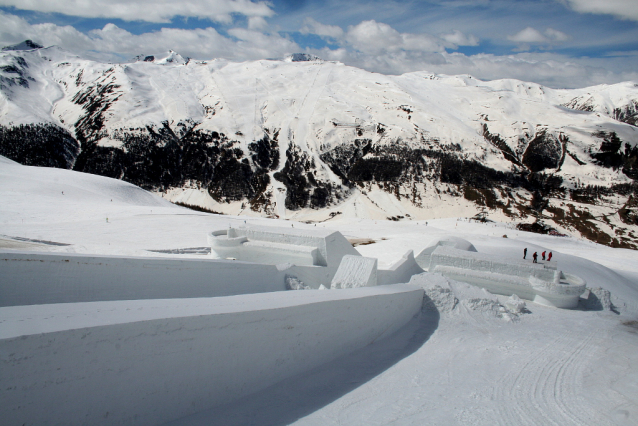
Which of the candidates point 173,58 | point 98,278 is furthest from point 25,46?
point 98,278

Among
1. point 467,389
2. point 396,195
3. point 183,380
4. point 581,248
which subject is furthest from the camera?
point 396,195

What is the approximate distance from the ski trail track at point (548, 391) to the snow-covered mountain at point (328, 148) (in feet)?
125

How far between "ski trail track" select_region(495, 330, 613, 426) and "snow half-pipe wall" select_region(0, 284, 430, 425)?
6.90ft

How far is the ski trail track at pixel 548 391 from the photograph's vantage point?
12.6 ft

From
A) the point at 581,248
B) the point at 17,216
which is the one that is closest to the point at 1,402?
the point at 17,216

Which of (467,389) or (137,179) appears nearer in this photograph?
(467,389)

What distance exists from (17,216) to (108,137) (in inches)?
1453

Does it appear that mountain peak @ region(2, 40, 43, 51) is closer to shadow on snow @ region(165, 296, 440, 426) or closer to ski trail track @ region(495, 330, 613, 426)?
shadow on snow @ region(165, 296, 440, 426)

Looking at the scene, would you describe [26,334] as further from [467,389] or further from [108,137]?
[108,137]

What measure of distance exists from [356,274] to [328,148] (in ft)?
155

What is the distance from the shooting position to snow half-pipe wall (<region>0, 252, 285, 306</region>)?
5285mm

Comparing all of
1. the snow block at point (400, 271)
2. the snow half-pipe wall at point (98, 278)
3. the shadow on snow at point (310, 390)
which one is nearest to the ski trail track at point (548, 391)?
the shadow on snow at point (310, 390)

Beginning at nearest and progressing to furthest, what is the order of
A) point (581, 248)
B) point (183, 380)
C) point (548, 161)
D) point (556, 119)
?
point (183, 380) → point (581, 248) → point (548, 161) → point (556, 119)

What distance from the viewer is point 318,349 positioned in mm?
4414
